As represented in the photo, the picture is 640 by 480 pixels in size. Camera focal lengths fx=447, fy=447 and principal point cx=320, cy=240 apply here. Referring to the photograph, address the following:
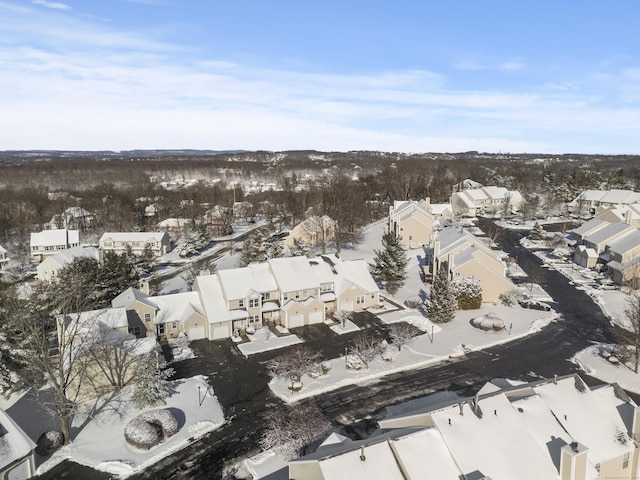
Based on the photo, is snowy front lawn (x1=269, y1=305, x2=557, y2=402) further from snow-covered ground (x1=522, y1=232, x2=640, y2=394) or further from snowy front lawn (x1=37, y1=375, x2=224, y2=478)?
snow-covered ground (x1=522, y1=232, x2=640, y2=394)

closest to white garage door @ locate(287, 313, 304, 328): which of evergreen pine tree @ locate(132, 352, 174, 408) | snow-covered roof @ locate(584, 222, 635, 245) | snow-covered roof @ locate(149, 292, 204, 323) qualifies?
snow-covered roof @ locate(149, 292, 204, 323)

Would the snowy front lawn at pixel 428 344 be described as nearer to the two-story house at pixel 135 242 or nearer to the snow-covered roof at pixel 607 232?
the snow-covered roof at pixel 607 232

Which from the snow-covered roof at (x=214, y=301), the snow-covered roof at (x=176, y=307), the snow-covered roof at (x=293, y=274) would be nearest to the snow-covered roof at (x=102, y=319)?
the snow-covered roof at (x=176, y=307)

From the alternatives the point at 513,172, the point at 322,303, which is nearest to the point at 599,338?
the point at 322,303

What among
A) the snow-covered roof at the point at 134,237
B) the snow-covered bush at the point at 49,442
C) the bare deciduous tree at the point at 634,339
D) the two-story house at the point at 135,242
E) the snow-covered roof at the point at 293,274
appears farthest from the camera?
the snow-covered roof at the point at 134,237

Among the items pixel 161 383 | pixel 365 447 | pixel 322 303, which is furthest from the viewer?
pixel 322 303

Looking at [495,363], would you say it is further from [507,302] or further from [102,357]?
[102,357]
